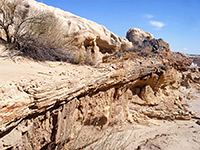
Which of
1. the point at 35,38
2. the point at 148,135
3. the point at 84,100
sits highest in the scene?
the point at 35,38

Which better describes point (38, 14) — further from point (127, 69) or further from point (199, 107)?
point (199, 107)

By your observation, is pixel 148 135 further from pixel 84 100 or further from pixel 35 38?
pixel 35 38

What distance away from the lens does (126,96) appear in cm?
437

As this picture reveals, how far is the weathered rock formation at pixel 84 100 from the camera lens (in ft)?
5.68

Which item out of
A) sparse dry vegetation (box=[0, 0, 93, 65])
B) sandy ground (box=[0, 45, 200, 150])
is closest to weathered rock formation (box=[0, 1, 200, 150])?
sandy ground (box=[0, 45, 200, 150])

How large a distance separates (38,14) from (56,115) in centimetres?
295

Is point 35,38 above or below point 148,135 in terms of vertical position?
above

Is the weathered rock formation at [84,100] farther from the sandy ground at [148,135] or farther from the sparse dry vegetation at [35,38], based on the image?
the sparse dry vegetation at [35,38]

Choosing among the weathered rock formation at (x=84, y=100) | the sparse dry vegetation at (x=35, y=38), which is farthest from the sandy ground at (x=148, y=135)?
the sparse dry vegetation at (x=35, y=38)

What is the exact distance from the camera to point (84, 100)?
2840mm

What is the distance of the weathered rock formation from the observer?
173 centimetres

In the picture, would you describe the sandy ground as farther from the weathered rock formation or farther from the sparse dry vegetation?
the sparse dry vegetation

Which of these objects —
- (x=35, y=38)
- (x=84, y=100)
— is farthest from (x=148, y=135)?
(x=35, y=38)

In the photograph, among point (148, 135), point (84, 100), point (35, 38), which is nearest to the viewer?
point (84, 100)
